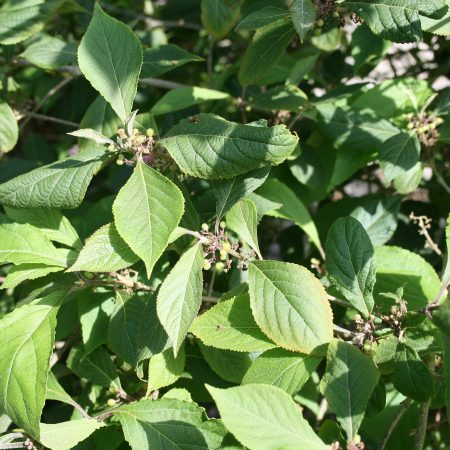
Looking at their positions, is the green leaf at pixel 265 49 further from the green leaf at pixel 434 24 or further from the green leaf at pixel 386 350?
the green leaf at pixel 386 350

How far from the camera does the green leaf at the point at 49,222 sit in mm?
1583

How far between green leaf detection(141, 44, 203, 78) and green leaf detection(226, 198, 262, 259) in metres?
0.54

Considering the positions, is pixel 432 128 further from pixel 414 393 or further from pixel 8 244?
pixel 8 244

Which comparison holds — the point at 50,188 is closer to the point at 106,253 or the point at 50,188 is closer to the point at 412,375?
the point at 106,253

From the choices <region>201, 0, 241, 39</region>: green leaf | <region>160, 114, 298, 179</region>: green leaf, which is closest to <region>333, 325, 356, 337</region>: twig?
<region>160, 114, 298, 179</region>: green leaf

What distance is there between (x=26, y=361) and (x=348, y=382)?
2.14 ft

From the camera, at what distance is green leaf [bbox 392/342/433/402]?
1.30 meters

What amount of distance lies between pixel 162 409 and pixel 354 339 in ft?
1.38

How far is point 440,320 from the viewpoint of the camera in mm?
1085

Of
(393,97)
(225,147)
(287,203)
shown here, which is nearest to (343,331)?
(225,147)

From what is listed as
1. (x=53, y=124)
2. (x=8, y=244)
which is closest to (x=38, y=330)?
(x=8, y=244)

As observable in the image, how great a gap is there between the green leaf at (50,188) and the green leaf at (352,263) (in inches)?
21.5

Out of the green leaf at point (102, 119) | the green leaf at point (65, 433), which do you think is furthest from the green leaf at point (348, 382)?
the green leaf at point (102, 119)

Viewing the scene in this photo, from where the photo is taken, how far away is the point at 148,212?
1.28m
